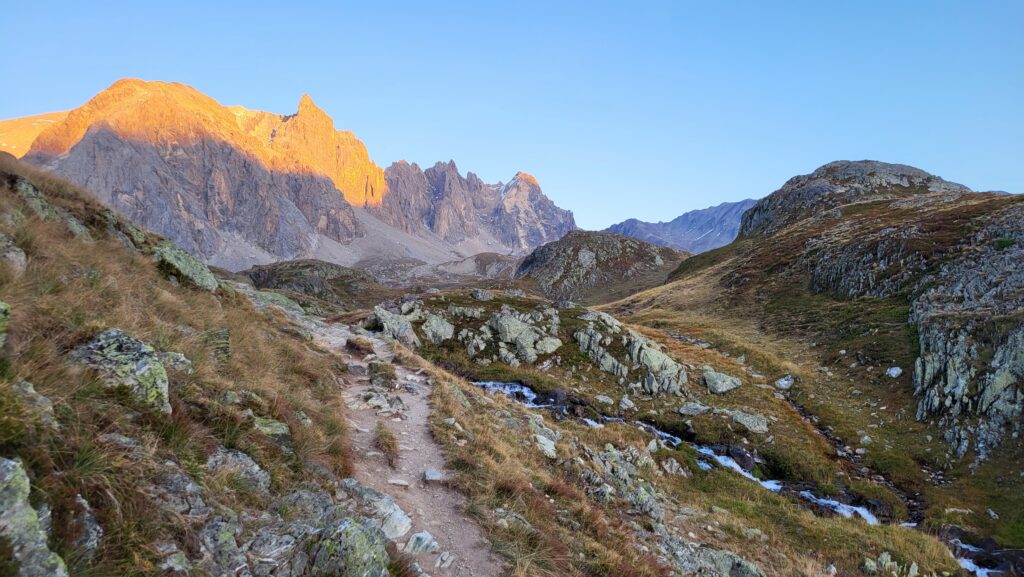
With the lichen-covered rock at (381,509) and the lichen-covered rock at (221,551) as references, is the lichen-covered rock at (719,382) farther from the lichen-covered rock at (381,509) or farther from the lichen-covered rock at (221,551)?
the lichen-covered rock at (221,551)

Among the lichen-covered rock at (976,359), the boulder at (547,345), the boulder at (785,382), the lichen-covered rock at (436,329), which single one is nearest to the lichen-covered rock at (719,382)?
the boulder at (785,382)

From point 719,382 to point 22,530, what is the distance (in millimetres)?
37686

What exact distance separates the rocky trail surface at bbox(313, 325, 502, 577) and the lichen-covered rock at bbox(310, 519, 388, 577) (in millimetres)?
1414

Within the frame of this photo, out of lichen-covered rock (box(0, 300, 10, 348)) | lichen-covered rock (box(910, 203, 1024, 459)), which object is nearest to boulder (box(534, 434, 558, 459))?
lichen-covered rock (box(0, 300, 10, 348))

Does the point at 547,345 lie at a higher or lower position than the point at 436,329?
lower

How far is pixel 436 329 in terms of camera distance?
37.9 meters

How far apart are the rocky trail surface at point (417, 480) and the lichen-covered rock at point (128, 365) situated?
445cm

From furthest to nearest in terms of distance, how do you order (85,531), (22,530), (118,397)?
(118,397) → (85,531) → (22,530)

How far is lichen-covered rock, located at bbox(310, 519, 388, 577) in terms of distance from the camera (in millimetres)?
6078

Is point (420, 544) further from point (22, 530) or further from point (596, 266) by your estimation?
point (596, 266)

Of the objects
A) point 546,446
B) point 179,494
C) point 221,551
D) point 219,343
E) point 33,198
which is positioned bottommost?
point 546,446

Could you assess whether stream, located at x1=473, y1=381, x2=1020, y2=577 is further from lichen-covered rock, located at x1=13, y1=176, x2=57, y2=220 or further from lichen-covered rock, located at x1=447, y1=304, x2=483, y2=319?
lichen-covered rock, located at x1=13, y1=176, x2=57, y2=220

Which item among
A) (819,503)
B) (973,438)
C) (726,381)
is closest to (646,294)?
(726,381)

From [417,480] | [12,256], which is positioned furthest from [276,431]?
[12,256]
